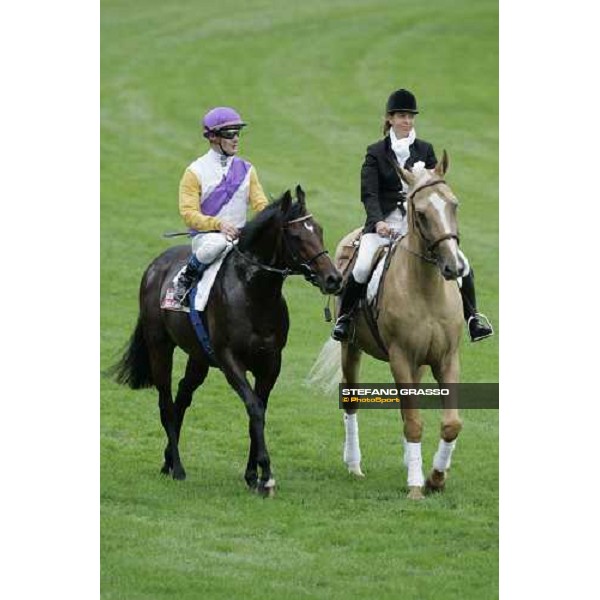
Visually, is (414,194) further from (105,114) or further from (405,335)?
(105,114)

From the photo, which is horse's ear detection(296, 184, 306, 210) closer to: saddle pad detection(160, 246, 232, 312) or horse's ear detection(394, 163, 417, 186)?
horse's ear detection(394, 163, 417, 186)

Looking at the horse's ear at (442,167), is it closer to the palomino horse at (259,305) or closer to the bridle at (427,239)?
the bridle at (427,239)

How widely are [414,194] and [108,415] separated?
15.4 feet

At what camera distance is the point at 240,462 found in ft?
39.7

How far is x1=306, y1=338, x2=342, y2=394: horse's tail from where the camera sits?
39.6 feet

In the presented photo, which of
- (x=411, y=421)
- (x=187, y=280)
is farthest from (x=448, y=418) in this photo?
(x=187, y=280)

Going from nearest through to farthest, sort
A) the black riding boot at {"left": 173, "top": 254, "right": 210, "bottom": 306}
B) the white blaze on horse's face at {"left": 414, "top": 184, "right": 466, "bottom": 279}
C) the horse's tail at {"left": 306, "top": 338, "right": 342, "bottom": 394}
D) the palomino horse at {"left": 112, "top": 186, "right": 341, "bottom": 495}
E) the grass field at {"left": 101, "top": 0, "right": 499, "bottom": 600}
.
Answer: the grass field at {"left": 101, "top": 0, "right": 499, "bottom": 600} < the white blaze on horse's face at {"left": 414, "top": 184, "right": 466, "bottom": 279} < the palomino horse at {"left": 112, "top": 186, "right": 341, "bottom": 495} < the black riding boot at {"left": 173, "top": 254, "right": 210, "bottom": 306} < the horse's tail at {"left": 306, "top": 338, "right": 342, "bottom": 394}

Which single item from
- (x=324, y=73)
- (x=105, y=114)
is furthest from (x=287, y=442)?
(x=105, y=114)

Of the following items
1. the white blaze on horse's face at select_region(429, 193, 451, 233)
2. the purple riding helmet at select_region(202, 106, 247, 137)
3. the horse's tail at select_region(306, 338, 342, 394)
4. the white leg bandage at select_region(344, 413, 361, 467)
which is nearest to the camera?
the white blaze on horse's face at select_region(429, 193, 451, 233)

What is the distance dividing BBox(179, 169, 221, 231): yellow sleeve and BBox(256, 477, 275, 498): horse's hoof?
1.85m

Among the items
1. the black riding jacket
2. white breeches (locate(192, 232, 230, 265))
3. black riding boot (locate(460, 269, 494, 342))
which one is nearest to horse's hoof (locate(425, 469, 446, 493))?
black riding boot (locate(460, 269, 494, 342))

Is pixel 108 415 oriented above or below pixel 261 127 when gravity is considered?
below

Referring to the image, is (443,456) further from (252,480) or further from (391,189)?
(391,189)

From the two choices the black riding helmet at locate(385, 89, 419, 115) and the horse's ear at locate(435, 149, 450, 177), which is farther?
the black riding helmet at locate(385, 89, 419, 115)
